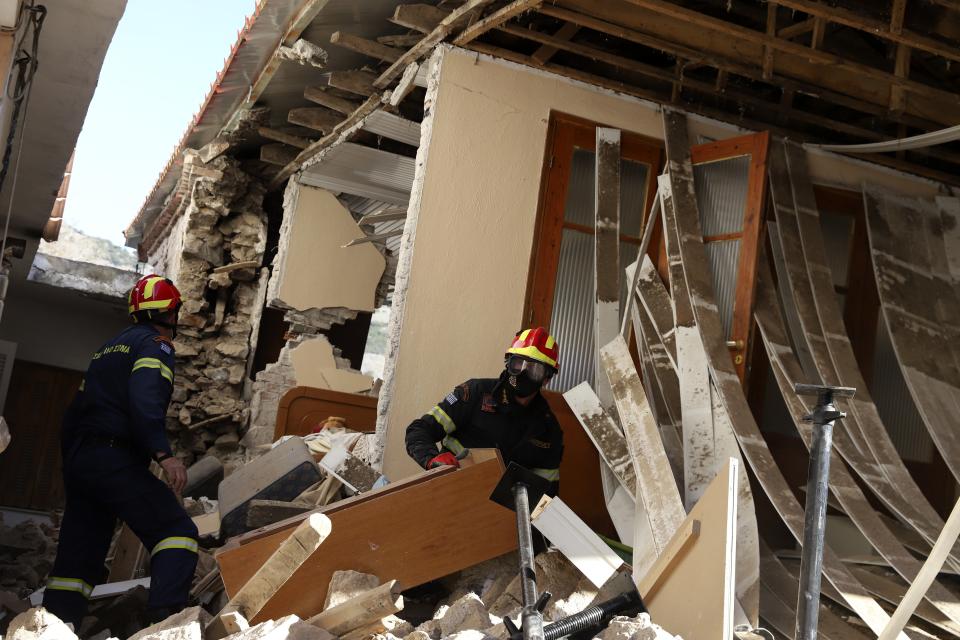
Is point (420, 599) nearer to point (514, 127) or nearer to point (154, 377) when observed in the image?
point (154, 377)

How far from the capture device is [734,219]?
6.45m

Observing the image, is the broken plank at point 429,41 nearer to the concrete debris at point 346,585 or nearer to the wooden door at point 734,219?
the wooden door at point 734,219

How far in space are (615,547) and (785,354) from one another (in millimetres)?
1655

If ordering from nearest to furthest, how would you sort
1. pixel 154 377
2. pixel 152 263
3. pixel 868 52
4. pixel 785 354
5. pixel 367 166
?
pixel 154 377 < pixel 785 354 < pixel 868 52 < pixel 367 166 < pixel 152 263

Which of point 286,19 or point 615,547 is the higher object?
point 286,19

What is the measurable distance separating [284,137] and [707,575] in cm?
725

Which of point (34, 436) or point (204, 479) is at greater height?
point (204, 479)

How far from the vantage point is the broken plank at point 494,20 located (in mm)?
5621

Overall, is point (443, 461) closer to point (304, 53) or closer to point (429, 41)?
point (429, 41)

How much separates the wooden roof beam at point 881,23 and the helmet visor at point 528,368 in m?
2.41

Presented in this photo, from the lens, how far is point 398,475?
6.05 meters

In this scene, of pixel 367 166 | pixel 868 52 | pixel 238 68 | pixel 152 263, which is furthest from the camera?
pixel 152 263

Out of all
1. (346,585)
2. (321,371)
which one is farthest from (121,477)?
(321,371)

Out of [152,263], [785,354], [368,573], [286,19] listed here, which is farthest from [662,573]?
[152,263]
